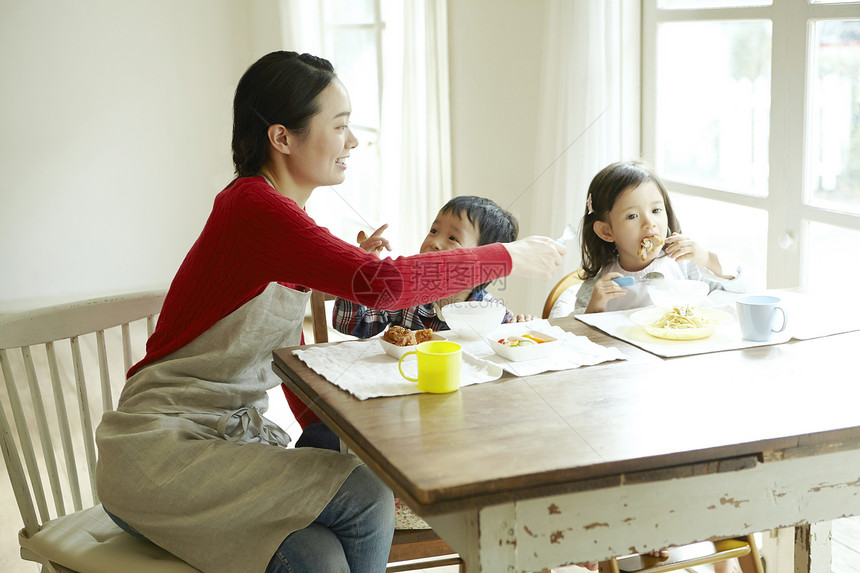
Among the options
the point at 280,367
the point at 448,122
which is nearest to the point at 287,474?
the point at 280,367

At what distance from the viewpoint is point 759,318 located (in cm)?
137

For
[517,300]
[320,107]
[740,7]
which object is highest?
[740,7]

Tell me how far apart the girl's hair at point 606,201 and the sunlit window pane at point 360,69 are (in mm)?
2337

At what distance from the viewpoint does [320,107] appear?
149cm

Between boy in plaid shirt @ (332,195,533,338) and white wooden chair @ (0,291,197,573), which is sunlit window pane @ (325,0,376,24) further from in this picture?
white wooden chair @ (0,291,197,573)

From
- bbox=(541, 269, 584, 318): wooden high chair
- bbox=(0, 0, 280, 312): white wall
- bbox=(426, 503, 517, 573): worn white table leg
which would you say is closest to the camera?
bbox=(426, 503, 517, 573): worn white table leg

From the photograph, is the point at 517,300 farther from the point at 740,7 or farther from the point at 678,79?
the point at 740,7

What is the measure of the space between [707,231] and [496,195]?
107cm

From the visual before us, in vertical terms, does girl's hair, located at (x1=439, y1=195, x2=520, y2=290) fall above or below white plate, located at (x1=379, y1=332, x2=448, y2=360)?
above

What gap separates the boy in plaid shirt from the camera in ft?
6.13

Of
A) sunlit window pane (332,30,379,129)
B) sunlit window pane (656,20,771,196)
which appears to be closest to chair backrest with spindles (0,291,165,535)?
sunlit window pane (656,20,771,196)

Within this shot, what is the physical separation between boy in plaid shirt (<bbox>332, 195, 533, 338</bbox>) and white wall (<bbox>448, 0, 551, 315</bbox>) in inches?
39.5

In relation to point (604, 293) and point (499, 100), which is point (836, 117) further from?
point (499, 100)

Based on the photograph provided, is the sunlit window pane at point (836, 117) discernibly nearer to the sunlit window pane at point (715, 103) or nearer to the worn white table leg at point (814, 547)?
the sunlit window pane at point (715, 103)
